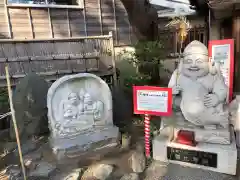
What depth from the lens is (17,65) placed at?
5.19 metres

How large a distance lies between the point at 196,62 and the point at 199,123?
0.99 meters

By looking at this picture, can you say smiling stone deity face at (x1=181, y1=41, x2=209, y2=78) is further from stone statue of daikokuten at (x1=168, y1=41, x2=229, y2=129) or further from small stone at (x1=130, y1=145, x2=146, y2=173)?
small stone at (x1=130, y1=145, x2=146, y2=173)

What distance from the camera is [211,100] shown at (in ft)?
10.2

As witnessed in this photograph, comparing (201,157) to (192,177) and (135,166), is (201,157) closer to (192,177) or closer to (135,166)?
(192,177)

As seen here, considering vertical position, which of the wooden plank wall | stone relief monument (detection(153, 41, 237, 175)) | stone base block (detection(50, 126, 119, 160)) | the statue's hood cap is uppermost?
the wooden plank wall

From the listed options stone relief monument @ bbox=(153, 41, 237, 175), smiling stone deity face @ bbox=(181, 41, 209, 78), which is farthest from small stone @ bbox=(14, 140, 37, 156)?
smiling stone deity face @ bbox=(181, 41, 209, 78)

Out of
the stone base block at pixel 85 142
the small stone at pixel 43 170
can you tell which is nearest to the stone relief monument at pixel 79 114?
the stone base block at pixel 85 142

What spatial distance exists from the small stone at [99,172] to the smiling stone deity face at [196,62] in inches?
78.9

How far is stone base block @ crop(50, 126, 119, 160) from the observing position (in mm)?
3571

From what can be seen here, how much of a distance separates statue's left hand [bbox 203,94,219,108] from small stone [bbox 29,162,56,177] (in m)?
2.66

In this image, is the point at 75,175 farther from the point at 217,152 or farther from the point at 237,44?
the point at 237,44

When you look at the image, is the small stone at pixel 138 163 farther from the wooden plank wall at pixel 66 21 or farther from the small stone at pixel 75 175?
the wooden plank wall at pixel 66 21

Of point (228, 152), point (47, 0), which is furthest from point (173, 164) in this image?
point (47, 0)

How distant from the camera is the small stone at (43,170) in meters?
3.09
